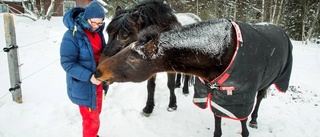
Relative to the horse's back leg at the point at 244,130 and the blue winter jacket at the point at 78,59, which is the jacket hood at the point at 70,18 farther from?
the horse's back leg at the point at 244,130

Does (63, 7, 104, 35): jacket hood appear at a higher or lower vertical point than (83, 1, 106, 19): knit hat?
lower

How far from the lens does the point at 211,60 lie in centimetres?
216

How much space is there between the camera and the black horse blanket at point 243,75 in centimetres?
223

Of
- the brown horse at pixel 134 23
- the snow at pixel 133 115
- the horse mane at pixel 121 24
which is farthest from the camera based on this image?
the snow at pixel 133 115

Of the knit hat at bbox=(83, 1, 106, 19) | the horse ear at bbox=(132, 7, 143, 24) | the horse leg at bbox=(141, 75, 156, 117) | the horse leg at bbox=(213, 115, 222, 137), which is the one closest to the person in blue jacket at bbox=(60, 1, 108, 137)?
the knit hat at bbox=(83, 1, 106, 19)

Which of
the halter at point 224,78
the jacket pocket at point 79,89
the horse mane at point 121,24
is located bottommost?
the jacket pocket at point 79,89

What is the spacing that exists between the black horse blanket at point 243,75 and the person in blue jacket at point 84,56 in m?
1.29

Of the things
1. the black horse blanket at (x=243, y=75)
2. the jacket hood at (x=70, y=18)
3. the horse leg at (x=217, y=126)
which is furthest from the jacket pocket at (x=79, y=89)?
the horse leg at (x=217, y=126)

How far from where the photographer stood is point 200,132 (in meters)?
3.40

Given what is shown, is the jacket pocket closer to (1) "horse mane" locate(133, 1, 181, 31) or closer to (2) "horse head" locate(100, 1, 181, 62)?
(2) "horse head" locate(100, 1, 181, 62)

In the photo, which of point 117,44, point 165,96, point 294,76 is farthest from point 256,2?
point 117,44

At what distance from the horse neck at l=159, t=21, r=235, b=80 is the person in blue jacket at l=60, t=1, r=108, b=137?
83cm

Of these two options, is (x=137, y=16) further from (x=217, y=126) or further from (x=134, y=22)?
(x=217, y=126)

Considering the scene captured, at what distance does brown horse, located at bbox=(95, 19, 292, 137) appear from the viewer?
200 centimetres
